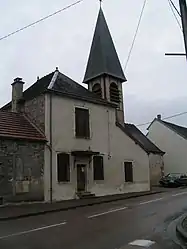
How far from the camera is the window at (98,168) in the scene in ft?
77.1

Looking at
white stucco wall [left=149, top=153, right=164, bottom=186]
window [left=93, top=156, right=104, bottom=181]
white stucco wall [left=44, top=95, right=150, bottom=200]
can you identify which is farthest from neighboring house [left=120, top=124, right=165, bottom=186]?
window [left=93, top=156, right=104, bottom=181]

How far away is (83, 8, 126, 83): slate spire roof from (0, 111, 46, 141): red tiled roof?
12163mm

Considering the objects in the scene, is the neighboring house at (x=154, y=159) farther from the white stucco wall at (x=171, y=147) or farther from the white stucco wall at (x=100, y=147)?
the white stucco wall at (x=100, y=147)

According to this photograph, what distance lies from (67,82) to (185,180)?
1535 centimetres

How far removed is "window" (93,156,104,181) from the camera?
23514 millimetres

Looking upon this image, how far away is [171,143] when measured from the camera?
38.7 meters

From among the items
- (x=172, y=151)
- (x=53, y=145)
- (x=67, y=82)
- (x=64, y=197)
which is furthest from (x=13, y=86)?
(x=172, y=151)

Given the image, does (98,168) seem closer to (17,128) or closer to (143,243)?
(17,128)

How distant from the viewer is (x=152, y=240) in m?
8.59

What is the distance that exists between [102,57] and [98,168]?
13.6 m

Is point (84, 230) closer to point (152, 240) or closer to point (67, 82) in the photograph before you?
point (152, 240)

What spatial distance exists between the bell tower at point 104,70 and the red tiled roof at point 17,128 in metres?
10.2

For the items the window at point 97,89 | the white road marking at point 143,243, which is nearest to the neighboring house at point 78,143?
the window at point 97,89

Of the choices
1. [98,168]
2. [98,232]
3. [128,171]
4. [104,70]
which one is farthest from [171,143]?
[98,232]
